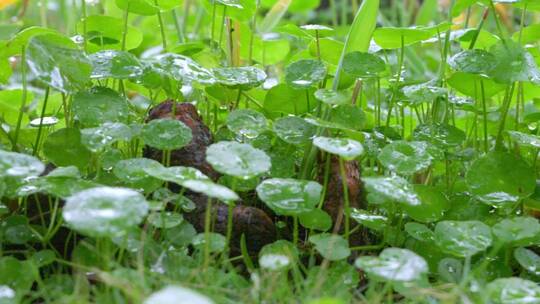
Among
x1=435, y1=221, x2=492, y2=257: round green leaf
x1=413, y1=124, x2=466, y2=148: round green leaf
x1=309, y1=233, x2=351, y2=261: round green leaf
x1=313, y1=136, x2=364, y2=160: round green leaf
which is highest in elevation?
x1=313, y1=136, x2=364, y2=160: round green leaf

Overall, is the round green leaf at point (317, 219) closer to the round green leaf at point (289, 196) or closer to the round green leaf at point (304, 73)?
the round green leaf at point (289, 196)

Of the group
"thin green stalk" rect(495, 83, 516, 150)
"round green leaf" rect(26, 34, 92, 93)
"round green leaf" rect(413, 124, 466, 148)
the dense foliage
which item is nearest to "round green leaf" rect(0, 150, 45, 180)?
the dense foliage

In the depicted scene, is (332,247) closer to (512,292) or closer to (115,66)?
(512,292)

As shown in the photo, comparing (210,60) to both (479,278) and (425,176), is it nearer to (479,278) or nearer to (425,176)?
(425,176)

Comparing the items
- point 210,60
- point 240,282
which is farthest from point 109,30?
point 240,282

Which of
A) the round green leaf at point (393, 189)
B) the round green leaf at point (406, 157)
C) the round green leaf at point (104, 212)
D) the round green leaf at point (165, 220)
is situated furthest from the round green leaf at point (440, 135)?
the round green leaf at point (104, 212)

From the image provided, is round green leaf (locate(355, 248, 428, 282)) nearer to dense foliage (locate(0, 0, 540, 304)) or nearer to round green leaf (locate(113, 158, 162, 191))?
dense foliage (locate(0, 0, 540, 304))

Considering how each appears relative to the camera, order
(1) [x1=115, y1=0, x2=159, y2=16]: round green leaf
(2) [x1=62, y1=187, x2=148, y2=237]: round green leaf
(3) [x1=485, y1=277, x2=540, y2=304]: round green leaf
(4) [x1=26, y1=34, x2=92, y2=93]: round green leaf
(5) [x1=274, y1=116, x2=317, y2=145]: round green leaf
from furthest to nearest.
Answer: (1) [x1=115, y1=0, x2=159, y2=16]: round green leaf < (5) [x1=274, y1=116, x2=317, y2=145]: round green leaf < (4) [x1=26, y1=34, x2=92, y2=93]: round green leaf < (3) [x1=485, y1=277, x2=540, y2=304]: round green leaf < (2) [x1=62, y1=187, x2=148, y2=237]: round green leaf
